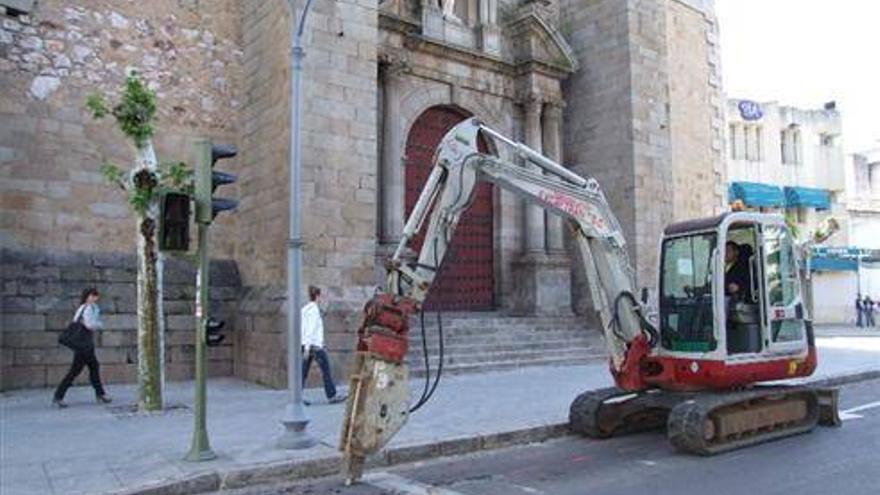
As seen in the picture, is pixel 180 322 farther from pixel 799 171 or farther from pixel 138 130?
pixel 799 171

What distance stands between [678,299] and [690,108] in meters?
12.4

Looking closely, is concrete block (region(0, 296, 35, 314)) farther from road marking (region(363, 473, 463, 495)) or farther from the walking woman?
road marking (region(363, 473, 463, 495))

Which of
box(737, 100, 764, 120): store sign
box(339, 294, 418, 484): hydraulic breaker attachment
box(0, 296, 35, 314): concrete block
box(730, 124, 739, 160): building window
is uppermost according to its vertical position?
box(737, 100, 764, 120): store sign

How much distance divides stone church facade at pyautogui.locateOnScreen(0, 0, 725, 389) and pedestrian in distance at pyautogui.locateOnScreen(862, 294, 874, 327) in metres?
18.8

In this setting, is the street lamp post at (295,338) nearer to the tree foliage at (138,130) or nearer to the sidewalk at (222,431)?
the sidewalk at (222,431)

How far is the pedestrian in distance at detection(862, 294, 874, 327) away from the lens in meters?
31.9

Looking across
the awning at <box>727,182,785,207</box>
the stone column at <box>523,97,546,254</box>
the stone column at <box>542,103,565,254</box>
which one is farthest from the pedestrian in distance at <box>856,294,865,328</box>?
the stone column at <box>523,97,546,254</box>

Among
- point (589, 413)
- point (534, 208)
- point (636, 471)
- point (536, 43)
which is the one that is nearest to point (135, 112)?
point (589, 413)

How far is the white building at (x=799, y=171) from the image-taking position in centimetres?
3347

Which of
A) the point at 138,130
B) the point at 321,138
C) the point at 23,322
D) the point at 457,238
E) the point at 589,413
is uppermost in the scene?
the point at 321,138

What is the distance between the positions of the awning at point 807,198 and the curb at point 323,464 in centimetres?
2972

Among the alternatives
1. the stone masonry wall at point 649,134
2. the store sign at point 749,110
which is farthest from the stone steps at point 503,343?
the store sign at point 749,110

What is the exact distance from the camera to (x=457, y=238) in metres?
16.0

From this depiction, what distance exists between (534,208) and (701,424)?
→ 9.77 m
